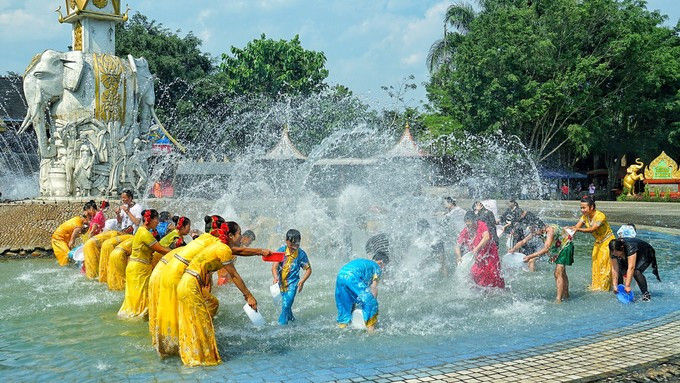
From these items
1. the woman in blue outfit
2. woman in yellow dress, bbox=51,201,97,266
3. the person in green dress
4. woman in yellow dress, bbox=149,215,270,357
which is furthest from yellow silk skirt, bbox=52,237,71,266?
the person in green dress

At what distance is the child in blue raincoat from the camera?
788cm

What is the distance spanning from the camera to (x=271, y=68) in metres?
39.4

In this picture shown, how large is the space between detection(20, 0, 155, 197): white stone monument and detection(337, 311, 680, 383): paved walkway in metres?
12.9

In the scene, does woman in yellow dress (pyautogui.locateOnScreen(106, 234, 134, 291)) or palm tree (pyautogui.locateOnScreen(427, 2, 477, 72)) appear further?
palm tree (pyautogui.locateOnScreen(427, 2, 477, 72))

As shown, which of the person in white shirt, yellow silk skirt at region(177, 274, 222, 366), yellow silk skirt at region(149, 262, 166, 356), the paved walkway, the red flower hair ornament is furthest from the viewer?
the person in white shirt

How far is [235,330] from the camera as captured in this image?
7.71m

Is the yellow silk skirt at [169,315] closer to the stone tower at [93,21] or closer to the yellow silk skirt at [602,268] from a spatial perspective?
the yellow silk skirt at [602,268]

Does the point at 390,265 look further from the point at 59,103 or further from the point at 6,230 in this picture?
the point at 59,103

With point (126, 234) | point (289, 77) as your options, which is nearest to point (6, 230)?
point (126, 234)

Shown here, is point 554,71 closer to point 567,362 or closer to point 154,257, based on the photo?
point 154,257

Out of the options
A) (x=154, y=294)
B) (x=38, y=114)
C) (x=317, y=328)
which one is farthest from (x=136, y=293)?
(x=38, y=114)

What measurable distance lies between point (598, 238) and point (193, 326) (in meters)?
6.84

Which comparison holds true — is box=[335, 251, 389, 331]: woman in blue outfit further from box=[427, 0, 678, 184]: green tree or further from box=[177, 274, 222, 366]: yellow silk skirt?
box=[427, 0, 678, 184]: green tree

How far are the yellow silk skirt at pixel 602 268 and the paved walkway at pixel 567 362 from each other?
278 cm
